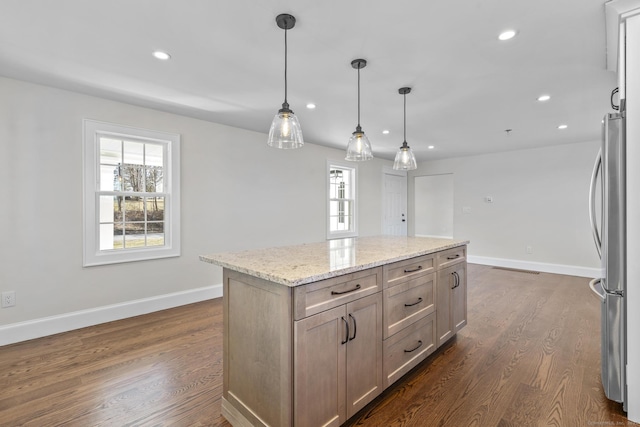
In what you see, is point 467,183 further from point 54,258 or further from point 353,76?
point 54,258

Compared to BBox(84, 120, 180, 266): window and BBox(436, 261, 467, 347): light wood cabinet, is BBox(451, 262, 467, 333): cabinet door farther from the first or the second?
BBox(84, 120, 180, 266): window

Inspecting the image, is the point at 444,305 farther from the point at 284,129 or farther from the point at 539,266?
the point at 539,266

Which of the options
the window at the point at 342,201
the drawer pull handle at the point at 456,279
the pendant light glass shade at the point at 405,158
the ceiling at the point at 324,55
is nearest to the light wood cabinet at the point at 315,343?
the drawer pull handle at the point at 456,279

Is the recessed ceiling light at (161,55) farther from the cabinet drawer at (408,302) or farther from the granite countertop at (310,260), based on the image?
the cabinet drawer at (408,302)

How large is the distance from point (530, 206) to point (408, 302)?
4.91 meters

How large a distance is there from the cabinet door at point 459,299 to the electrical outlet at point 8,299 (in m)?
3.83

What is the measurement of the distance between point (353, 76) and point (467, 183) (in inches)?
185

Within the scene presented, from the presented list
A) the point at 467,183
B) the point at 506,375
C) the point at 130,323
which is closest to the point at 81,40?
the point at 130,323

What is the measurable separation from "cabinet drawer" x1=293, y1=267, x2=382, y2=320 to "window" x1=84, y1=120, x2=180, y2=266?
8.95ft

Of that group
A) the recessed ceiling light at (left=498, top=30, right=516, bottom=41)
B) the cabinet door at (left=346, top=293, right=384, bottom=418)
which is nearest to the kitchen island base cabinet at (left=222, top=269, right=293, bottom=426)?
the cabinet door at (left=346, top=293, right=384, bottom=418)

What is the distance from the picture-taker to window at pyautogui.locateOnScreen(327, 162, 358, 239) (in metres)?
5.59

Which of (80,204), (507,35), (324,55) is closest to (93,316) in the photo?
(80,204)

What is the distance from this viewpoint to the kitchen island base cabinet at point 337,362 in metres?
1.38

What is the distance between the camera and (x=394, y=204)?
6922 mm
